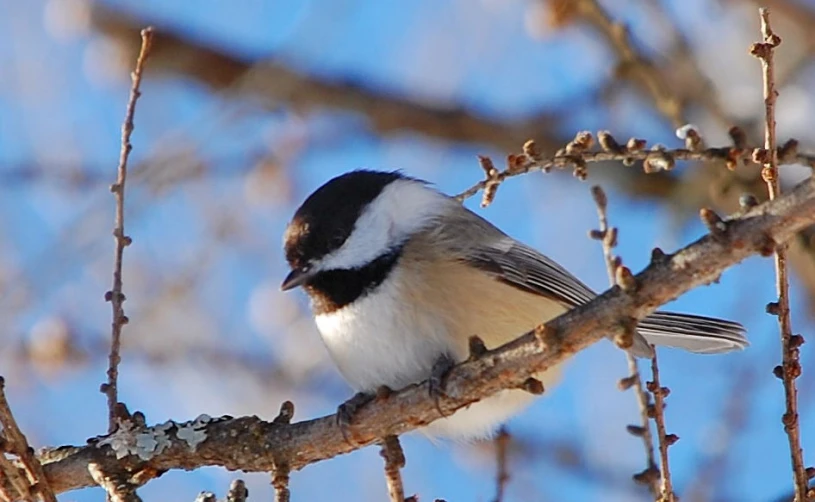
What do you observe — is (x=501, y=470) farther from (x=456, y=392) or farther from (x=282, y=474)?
(x=282, y=474)

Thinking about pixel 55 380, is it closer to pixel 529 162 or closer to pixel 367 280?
pixel 367 280

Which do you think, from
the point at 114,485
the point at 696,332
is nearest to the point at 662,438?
the point at 114,485

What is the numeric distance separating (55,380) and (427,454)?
217cm

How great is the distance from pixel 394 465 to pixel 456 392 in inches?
7.1

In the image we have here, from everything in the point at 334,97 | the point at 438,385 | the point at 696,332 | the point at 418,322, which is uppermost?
the point at 334,97

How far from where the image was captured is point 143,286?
5.75 m

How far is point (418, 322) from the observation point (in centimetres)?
262

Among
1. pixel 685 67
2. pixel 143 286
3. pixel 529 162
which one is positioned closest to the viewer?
pixel 529 162

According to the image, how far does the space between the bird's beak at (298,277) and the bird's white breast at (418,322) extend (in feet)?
0.36

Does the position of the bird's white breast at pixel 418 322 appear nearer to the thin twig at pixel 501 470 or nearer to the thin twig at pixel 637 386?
the thin twig at pixel 501 470

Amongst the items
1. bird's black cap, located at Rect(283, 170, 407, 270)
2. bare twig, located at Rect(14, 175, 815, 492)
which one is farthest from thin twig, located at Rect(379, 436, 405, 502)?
bird's black cap, located at Rect(283, 170, 407, 270)

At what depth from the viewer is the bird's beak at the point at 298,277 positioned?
2.74 meters

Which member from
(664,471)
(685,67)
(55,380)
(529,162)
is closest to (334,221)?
(529,162)

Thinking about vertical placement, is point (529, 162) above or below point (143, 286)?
below
